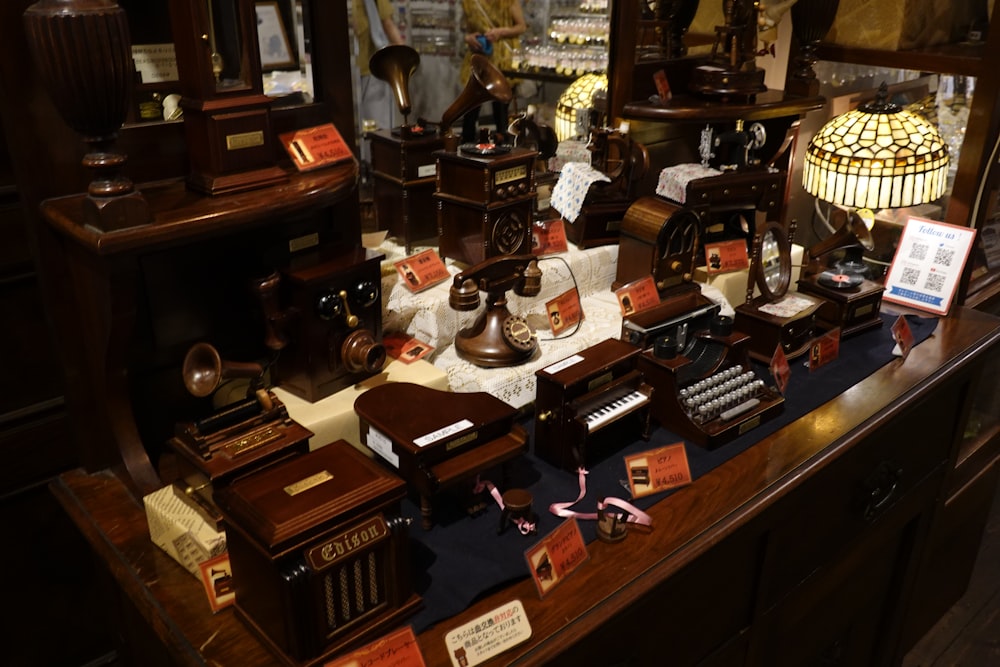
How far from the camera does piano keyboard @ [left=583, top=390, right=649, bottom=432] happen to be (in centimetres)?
175

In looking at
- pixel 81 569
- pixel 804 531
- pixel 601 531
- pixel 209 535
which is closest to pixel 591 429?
pixel 601 531

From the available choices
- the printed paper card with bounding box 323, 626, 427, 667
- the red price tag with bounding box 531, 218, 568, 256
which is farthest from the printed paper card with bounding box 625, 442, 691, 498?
the red price tag with bounding box 531, 218, 568, 256

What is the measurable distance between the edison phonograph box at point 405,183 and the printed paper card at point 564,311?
0.42 metres

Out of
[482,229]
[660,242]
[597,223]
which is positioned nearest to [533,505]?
[482,229]

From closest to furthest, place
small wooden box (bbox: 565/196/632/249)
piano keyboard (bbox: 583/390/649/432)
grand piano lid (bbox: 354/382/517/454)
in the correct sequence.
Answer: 1. grand piano lid (bbox: 354/382/517/454)
2. piano keyboard (bbox: 583/390/649/432)
3. small wooden box (bbox: 565/196/632/249)

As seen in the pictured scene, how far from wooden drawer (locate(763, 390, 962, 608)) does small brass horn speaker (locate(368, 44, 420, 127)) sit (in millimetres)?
1311

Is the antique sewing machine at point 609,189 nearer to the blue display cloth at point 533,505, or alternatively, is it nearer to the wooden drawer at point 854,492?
the blue display cloth at point 533,505

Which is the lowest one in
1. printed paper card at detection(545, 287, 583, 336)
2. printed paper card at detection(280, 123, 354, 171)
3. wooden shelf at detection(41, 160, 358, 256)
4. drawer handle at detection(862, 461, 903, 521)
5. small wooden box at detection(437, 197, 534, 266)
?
drawer handle at detection(862, 461, 903, 521)

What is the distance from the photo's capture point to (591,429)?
5.68ft

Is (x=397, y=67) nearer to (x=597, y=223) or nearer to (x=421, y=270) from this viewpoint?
(x=421, y=270)

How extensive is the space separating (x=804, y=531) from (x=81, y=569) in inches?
63.7

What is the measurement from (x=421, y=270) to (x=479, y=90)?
0.46 metres

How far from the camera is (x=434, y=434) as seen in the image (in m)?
1.53

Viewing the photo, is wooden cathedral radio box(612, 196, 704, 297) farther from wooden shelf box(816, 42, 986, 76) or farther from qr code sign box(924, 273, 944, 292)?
wooden shelf box(816, 42, 986, 76)
